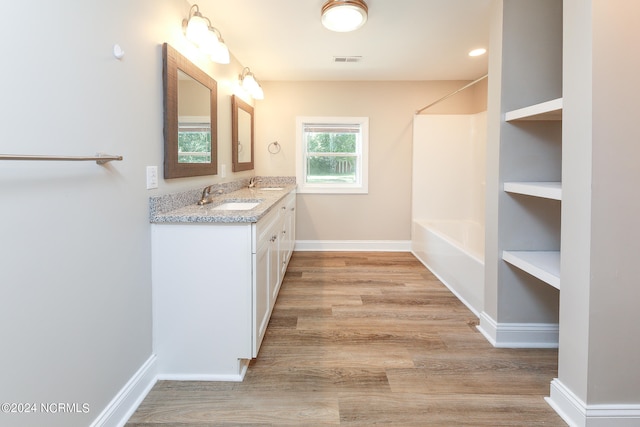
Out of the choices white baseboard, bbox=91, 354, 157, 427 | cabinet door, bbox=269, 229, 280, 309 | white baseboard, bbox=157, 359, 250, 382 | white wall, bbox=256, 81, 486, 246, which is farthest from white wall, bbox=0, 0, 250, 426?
white wall, bbox=256, 81, 486, 246

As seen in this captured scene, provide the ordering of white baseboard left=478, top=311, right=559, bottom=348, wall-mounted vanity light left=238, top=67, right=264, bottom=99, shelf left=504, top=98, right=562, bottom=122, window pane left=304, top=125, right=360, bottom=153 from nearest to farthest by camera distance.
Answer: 1. shelf left=504, top=98, right=562, bottom=122
2. white baseboard left=478, top=311, right=559, bottom=348
3. wall-mounted vanity light left=238, top=67, right=264, bottom=99
4. window pane left=304, top=125, right=360, bottom=153

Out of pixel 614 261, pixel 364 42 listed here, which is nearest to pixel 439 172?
pixel 364 42

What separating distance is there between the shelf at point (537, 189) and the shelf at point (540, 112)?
37 centimetres

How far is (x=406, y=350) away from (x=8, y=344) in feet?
6.16

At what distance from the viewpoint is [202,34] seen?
215cm

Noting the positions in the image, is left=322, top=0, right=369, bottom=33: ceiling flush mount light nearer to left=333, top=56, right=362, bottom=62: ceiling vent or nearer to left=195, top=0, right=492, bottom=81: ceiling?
left=195, top=0, right=492, bottom=81: ceiling

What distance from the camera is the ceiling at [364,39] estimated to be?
254 cm

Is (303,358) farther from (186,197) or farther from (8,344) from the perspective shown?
(8,344)

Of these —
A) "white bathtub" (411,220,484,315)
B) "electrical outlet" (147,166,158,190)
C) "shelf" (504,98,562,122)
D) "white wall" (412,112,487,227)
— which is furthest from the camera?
"white wall" (412,112,487,227)

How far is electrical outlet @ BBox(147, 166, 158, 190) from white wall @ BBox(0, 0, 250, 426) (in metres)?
0.06

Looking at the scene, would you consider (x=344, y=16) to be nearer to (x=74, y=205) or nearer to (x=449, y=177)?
(x=74, y=205)

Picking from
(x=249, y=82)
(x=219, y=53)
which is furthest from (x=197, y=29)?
(x=249, y=82)

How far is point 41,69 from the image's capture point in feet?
3.61

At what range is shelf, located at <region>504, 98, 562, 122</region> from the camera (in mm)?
1696
